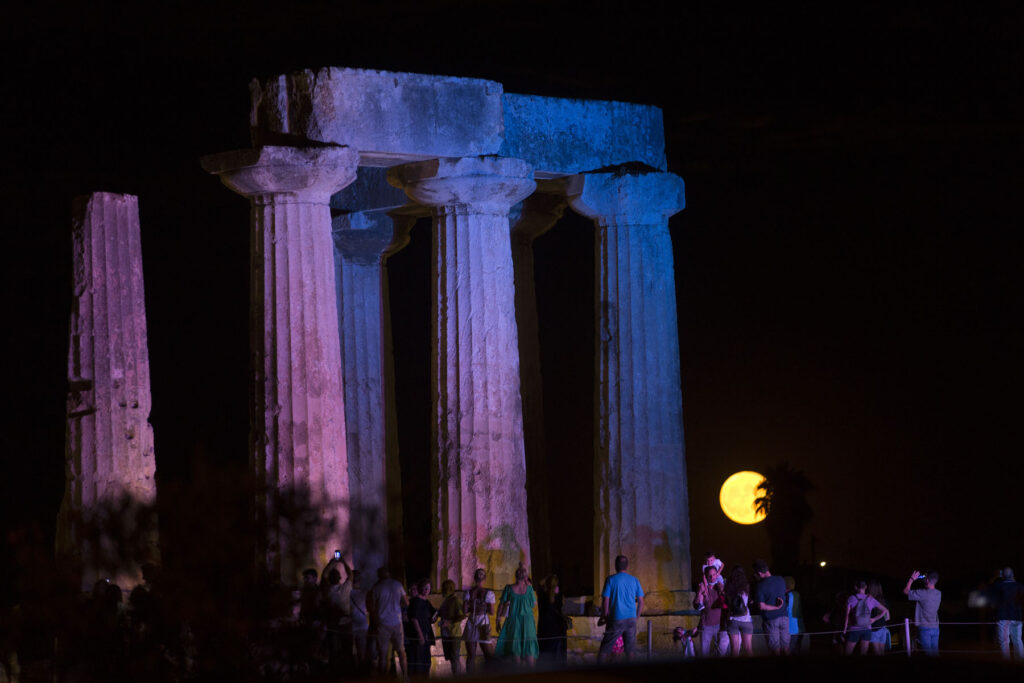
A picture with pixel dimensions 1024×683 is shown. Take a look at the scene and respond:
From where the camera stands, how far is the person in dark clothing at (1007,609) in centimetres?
2866

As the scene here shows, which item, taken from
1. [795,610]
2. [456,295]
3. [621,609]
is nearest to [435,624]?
[621,609]

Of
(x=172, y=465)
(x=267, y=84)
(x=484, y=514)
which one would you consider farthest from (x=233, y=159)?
(x=172, y=465)

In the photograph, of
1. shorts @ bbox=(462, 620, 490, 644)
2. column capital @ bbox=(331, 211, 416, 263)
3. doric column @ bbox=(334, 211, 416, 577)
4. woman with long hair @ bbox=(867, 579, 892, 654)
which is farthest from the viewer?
column capital @ bbox=(331, 211, 416, 263)

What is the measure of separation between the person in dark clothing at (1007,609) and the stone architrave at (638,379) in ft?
18.5

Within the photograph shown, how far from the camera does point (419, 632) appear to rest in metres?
27.8

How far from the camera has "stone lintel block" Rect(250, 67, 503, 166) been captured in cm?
3009

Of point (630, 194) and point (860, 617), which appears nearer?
point (860, 617)

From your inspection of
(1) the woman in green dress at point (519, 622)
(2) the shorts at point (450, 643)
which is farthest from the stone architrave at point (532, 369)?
(1) the woman in green dress at point (519, 622)

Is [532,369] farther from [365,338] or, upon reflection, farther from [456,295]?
[456,295]

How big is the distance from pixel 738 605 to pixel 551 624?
2841mm

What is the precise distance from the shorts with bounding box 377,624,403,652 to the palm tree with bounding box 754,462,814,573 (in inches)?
753

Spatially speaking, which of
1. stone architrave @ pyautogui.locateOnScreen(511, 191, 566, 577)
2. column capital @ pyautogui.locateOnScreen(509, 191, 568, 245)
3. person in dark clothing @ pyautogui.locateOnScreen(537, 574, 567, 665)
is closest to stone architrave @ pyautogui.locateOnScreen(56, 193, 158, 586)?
person in dark clothing @ pyautogui.locateOnScreen(537, 574, 567, 665)

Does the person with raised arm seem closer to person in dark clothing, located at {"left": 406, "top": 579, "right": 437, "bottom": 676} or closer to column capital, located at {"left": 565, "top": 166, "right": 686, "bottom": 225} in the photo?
person in dark clothing, located at {"left": 406, "top": 579, "right": 437, "bottom": 676}

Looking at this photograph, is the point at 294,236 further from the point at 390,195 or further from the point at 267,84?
the point at 390,195
